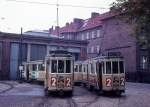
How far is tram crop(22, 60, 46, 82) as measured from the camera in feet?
137

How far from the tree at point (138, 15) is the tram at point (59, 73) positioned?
37.2 ft

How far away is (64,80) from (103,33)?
44.4 metres

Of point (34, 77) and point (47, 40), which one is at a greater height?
point (47, 40)

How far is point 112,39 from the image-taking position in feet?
215

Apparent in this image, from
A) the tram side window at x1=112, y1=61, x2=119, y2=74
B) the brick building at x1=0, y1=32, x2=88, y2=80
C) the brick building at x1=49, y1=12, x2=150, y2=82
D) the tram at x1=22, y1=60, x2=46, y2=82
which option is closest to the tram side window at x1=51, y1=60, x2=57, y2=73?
the tram side window at x1=112, y1=61, x2=119, y2=74

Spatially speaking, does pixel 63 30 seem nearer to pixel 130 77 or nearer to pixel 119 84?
pixel 130 77

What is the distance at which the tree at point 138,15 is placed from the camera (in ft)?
44.1

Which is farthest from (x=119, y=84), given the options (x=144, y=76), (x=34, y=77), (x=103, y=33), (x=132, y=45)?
(x=103, y=33)

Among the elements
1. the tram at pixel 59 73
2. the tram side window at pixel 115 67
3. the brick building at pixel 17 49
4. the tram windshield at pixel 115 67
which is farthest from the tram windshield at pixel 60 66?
the brick building at pixel 17 49

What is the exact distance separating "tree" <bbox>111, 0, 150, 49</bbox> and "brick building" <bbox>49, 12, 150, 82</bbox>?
21137 millimetres

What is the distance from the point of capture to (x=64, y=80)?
25547 mm

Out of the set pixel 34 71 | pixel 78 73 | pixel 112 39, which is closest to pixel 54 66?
pixel 78 73

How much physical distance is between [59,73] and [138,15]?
41.1 ft

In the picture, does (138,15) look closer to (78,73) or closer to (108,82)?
(108,82)
